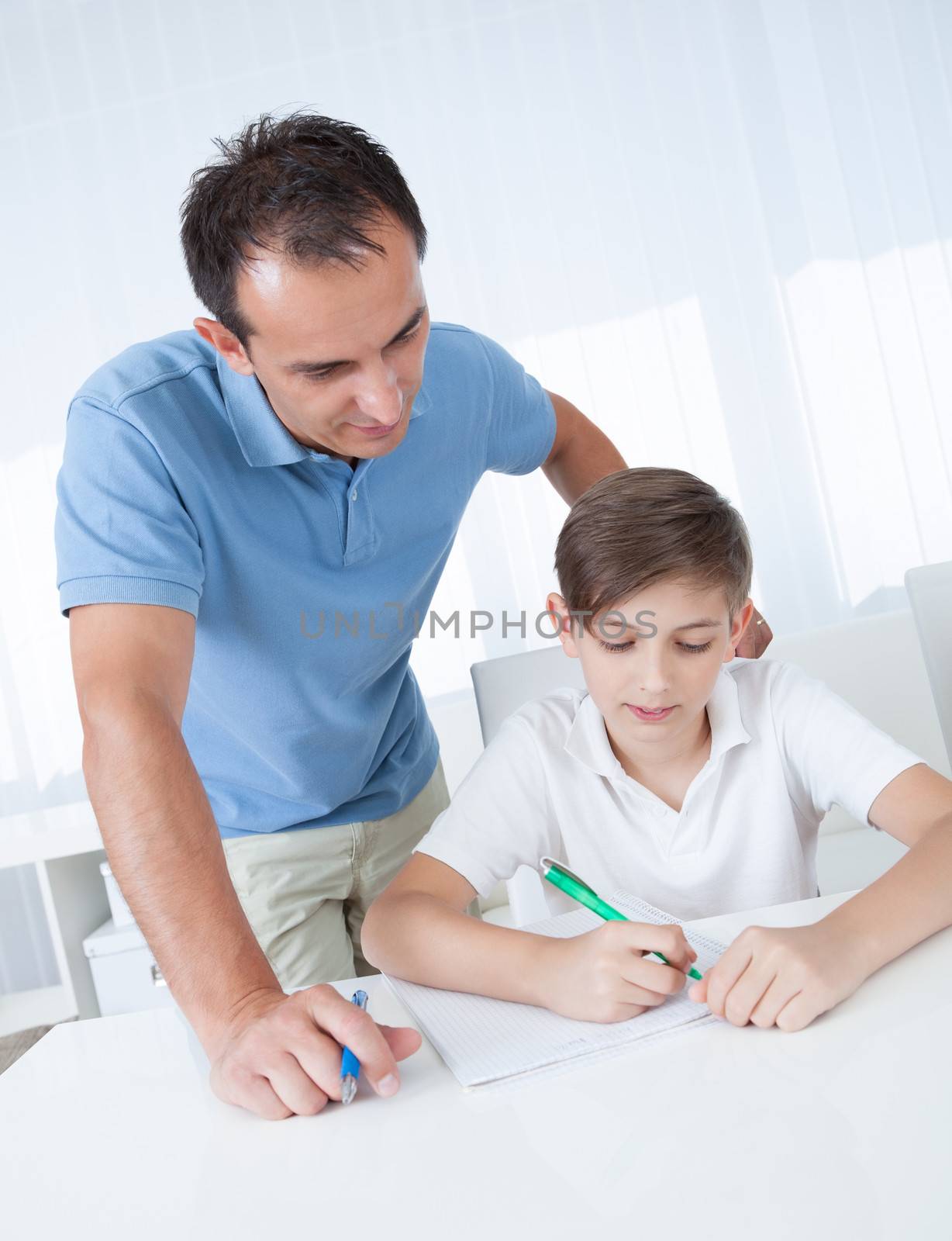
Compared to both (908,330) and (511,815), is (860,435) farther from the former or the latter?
(511,815)

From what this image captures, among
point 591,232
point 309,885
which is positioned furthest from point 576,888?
point 591,232

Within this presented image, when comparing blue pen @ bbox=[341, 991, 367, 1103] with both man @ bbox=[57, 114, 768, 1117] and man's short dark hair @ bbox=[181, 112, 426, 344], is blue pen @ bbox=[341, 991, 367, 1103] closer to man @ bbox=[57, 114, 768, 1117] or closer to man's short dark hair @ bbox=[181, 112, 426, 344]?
man @ bbox=[57, 114, 768, 1117]

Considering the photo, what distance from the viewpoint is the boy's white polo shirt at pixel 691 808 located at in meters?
1.12

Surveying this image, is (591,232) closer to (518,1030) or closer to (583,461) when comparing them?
(583,461)

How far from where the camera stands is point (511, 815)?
1141 millimetres

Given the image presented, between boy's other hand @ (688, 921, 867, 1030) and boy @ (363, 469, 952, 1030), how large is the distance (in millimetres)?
294

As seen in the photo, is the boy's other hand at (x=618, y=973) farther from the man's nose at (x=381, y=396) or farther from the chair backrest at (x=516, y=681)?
the chair backrest at (x=516, y=681)

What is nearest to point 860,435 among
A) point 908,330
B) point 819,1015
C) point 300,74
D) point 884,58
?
point 908,330

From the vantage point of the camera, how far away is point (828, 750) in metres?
1.10

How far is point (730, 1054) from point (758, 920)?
22cm

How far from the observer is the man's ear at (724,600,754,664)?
116cm

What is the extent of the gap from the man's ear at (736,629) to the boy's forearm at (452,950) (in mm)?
412

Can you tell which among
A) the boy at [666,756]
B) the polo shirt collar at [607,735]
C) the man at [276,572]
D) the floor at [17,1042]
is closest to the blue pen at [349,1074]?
the man at [276,572]

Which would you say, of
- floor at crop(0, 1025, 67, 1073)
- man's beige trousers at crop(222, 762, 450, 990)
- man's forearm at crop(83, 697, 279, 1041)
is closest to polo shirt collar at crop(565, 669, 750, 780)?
man's beige trousers at crop(222, 762, 450, 990)
